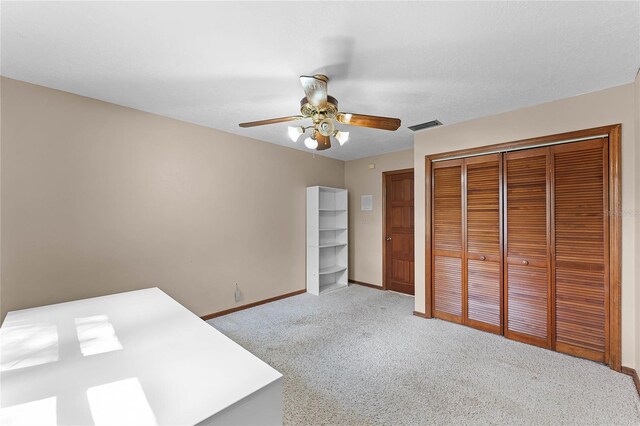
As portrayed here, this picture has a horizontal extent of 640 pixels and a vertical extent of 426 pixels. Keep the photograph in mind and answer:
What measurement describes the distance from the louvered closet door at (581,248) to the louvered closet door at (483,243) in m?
0.48

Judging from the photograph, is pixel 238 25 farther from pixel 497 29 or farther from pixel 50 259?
pixel 50 259

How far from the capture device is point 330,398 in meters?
1.98

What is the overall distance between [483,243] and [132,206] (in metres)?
3.87

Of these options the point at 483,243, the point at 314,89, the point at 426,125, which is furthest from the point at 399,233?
the point at 314,89

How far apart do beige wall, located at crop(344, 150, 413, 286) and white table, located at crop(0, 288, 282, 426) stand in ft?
12.5

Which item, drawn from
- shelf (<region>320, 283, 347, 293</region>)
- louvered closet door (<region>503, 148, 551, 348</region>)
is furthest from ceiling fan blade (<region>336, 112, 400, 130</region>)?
shelf (<region>320, 283, 347, 293</region>)

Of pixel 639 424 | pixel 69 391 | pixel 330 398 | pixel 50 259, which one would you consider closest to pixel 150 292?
pixel 50 259

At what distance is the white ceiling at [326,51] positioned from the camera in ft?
4.90

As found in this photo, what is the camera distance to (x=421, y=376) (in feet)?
7.34

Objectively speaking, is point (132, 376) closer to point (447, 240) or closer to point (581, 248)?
point (447, 240)

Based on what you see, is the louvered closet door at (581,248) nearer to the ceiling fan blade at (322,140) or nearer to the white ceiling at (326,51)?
the white ceiling at (326,51)

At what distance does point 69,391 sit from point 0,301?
2.01 m

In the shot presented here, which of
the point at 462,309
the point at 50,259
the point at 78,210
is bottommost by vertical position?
the point at 462,309

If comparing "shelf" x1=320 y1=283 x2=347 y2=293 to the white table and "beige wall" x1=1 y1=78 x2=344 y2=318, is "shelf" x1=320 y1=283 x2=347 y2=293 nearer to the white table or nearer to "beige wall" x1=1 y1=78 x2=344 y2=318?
"beige wall" x1=1 y1=78 x2=344 y2=318
